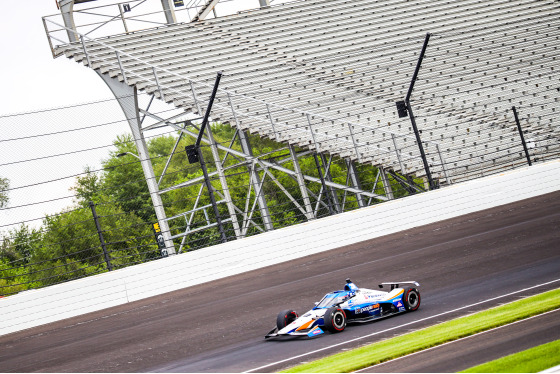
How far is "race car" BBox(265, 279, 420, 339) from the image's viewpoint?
7.63 metres

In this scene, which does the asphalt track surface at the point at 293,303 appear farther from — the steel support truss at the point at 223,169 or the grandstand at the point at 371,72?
the grandstand at the point at 371,72

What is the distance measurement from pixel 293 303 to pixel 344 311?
67.6 inches

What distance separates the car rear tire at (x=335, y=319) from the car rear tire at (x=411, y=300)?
2.51 ft

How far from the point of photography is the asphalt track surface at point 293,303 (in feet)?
24.6

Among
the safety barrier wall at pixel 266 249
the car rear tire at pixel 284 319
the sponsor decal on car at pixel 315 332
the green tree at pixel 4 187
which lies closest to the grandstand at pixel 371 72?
the safety barrier wall at pixel 266 249

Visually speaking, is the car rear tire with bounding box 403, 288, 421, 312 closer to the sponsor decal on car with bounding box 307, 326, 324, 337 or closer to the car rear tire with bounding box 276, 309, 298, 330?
the sponsor decal on car with bounding box 307, 326, 324, 337

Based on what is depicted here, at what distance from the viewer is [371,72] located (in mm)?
21953

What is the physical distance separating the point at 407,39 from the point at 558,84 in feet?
15.5

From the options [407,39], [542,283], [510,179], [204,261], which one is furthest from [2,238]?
[407,39]

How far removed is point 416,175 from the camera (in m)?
18.4

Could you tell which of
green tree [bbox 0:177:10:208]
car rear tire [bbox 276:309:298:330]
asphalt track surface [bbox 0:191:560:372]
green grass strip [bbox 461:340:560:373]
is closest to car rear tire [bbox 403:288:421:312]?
asphalt track surface [bbox 0:191:560:372]

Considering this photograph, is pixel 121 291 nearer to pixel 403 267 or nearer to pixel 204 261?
pixel 204 261

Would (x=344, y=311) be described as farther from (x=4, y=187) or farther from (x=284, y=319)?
(x=4, y=187)

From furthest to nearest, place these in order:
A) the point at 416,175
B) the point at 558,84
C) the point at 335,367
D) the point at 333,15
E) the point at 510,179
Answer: the point at 333,15 → the point at 558,84 → the point at 416,175 → the point at 510,179 → the point at 335,367
